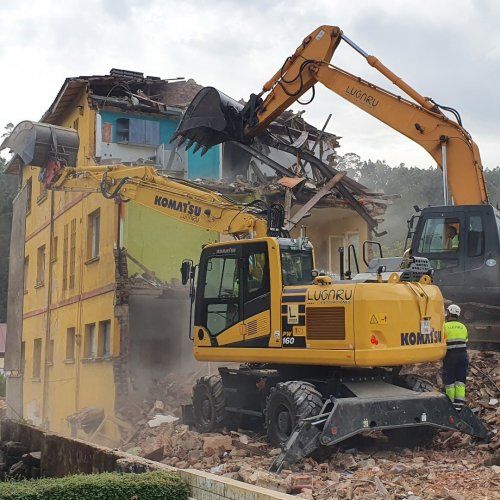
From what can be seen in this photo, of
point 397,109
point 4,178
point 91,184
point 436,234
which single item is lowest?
point 436,234

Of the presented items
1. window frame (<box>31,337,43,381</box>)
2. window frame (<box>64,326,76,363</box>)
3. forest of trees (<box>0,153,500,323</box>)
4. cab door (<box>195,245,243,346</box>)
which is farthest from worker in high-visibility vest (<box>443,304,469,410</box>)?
forest of trees (<box>0,153,500,323</box>)

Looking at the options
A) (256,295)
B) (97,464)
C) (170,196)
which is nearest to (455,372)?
(256,295)

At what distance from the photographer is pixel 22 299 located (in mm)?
24922

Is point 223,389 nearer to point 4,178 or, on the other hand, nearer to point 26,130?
point 26,130

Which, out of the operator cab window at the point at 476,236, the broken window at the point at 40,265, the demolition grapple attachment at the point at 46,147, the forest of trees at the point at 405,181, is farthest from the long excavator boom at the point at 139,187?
the forest of trees at the point at 405,181

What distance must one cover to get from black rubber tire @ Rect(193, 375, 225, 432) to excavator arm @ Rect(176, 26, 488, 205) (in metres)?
4.56

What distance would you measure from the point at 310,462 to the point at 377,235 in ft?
35.3

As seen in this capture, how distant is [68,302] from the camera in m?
19.9

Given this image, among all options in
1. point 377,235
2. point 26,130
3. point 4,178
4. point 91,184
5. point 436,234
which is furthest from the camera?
point 4,178

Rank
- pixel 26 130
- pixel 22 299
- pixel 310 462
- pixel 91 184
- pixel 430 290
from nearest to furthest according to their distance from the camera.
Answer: pixel 310 462 < pixel 430 290 < pixel 91 184 < pixel 26 130 < pixel 22 299

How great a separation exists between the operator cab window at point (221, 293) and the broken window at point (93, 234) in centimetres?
826

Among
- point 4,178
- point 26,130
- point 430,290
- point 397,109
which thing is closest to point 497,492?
point 430,290

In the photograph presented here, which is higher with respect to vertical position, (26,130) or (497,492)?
(26,130)

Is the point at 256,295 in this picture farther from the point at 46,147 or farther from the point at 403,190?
the point at 403,190
